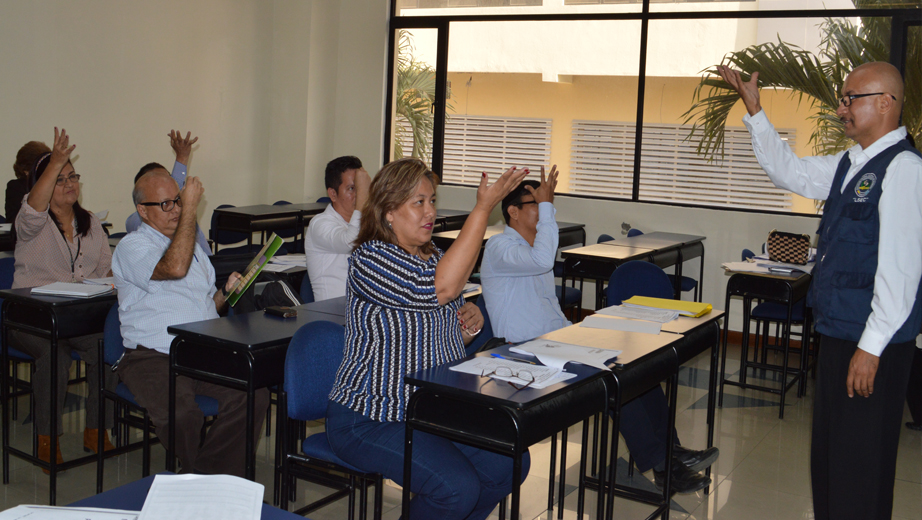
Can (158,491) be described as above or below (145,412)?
above

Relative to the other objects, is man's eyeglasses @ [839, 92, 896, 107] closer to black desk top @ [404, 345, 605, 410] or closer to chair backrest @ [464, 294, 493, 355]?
black desk top @ [404, 345, 605, 410]

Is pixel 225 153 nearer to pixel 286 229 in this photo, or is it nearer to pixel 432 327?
pixel 286 229

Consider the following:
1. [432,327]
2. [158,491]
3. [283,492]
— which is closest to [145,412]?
[283,492]

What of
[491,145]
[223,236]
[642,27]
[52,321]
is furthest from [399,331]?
[491,145]

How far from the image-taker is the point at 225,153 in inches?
308

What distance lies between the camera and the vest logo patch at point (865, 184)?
7.64 ft

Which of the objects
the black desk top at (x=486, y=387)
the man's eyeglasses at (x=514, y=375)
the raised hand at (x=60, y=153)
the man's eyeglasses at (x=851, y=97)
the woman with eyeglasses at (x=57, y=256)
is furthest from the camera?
the raised hand at (x=60, y=153)

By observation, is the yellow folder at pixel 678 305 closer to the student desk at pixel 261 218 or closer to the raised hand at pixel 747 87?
the raised hand at pixel 747 87

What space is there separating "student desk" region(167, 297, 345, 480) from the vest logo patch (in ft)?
6.27

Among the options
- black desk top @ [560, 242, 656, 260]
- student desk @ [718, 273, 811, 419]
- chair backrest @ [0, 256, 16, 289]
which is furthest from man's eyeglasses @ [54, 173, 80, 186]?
student desk @ [718, 273, 811, 419]

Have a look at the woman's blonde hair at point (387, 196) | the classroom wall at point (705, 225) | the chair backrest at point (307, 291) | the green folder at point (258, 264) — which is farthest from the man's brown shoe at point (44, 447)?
the classroom wall at point (705, 225)

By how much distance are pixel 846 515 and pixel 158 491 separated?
211 centimetres

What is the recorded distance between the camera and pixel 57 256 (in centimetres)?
384

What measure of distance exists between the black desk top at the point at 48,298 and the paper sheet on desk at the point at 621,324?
2008mm
